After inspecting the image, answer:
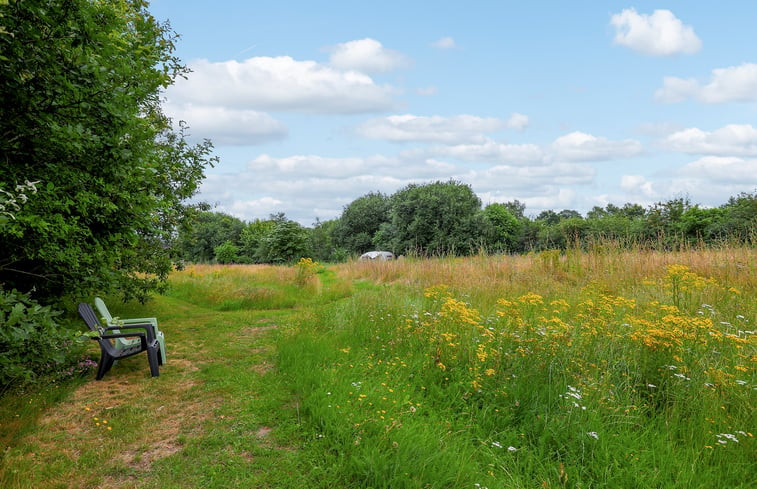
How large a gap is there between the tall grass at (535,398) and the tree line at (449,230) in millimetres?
6112

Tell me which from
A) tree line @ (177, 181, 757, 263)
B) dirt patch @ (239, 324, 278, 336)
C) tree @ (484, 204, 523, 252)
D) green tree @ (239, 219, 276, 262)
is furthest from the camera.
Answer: green tree @ (239, 219, 276, 262)

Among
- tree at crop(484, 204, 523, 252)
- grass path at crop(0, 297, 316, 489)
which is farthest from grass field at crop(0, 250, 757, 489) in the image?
tree at crop(484, 204, 523, 252)

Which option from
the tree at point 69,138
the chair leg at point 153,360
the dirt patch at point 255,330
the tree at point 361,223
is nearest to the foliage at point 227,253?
the tree at point 361,223

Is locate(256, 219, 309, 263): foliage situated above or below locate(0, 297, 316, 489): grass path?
above

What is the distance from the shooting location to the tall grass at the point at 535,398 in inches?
119

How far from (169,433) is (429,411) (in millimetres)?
2521

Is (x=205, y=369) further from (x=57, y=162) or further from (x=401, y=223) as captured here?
(x=401, y=223)

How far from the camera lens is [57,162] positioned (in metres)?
3.66

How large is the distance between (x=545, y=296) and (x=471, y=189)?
109 ft

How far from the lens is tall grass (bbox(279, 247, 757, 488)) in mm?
3029

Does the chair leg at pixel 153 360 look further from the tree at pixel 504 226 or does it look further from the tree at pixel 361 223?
the tree at pixel 361 223

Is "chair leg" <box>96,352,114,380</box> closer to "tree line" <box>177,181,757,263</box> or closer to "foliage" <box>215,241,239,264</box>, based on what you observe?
"tree line" <box>177,181,757,263</box>

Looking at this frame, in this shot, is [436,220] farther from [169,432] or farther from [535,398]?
[169,432]

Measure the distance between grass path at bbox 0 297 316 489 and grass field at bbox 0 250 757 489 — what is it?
19 mm
